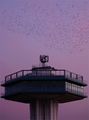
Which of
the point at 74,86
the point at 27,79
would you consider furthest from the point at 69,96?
the point at 27,79

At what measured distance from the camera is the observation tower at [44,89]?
178875 millimetres

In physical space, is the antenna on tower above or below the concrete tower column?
above

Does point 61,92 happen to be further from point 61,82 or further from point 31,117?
point 31,117

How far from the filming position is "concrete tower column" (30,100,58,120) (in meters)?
188

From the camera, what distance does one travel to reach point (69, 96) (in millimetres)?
186750

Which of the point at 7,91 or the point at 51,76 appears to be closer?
the point at 51,76

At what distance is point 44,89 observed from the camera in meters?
179

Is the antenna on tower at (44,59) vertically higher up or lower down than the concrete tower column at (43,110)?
higher up

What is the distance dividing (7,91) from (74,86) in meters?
23.0

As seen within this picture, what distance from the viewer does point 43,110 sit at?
18862 cm

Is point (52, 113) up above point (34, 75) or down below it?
below

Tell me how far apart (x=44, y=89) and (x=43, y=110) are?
12.3 meters

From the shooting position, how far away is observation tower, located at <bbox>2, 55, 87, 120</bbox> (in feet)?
587

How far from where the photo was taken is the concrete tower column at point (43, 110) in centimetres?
18825
